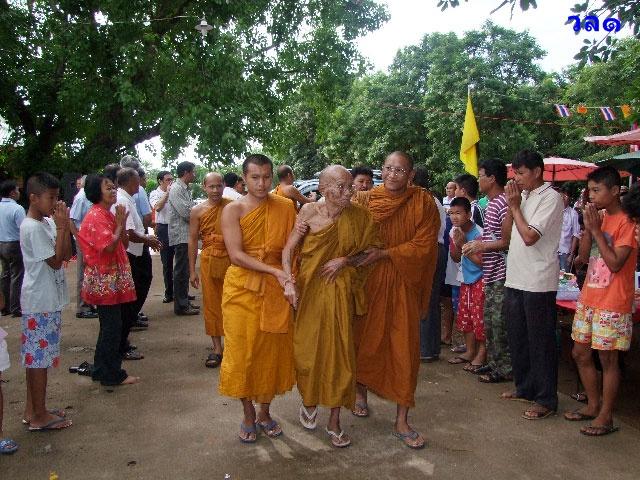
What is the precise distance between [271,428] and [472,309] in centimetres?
253

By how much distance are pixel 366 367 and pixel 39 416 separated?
90.6 inches

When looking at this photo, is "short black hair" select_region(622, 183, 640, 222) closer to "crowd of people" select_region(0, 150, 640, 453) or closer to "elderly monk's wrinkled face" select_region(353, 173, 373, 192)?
"crowd of people" select_region(0, 150, 640, 453)

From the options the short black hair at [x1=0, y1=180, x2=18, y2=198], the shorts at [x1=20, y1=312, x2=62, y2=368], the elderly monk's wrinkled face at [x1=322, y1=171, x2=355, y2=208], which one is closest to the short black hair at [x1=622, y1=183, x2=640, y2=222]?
the elderly monk's wrinkled face at [x1=322, y1=171, x2=355, y2=208]

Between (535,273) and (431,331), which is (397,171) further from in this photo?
(431,331)

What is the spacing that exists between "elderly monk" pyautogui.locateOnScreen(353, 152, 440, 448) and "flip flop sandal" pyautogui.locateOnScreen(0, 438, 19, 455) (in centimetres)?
229

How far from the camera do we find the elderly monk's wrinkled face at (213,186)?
579 centimetres

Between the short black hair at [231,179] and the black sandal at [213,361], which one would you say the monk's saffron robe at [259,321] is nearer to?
the black sandal at [213,361]

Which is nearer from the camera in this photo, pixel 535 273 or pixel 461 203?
pixel 535 273

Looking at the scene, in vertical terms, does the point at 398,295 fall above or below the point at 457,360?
above

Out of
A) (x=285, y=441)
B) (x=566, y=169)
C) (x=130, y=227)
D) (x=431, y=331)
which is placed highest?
(x=566, y=169)

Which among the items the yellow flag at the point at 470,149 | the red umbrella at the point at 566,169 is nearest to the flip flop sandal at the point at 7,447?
the yellow flag at the point at 470,149

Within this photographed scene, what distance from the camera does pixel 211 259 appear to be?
5.60 meters

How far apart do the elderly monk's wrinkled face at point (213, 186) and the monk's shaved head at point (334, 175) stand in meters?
2.32

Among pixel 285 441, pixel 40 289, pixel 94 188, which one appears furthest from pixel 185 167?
pixel 285 441
